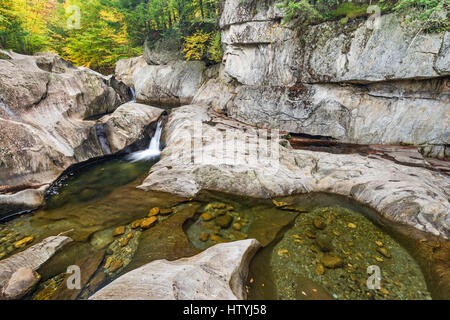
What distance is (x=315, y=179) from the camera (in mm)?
6980

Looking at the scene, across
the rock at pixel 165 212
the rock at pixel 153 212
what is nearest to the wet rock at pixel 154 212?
the rock at pixel 153 212

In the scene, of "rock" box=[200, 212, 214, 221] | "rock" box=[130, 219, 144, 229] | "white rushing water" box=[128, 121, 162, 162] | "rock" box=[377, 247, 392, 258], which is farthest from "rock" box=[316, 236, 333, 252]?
"white rushing water" box=[128, 121, 162, 162]

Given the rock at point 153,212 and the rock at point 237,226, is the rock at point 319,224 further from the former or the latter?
the rock at point 153,212

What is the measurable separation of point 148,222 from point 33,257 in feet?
7.64

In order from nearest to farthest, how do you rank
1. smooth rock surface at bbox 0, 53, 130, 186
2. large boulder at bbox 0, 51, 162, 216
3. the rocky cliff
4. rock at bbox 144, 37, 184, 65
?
large boulder at bbox 0, 51, 162, 216, smooth rock surface at bbox 0, 53, 130, 186, the rocky cliff, rock at bbox 144, 37, 184, 65

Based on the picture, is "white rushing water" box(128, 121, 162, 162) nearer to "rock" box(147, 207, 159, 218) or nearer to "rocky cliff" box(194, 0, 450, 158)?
"rock" box(147, 207, 159, 218)

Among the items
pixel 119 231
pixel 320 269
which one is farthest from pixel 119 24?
pixel 320 269

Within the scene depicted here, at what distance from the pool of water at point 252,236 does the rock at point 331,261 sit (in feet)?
0.06

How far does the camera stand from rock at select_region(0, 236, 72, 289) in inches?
139

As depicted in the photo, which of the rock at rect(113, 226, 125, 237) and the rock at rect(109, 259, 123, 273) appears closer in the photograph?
the rock at rect(109, 259, 123, 273)

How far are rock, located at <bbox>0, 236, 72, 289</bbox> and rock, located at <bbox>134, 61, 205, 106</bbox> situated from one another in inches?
592

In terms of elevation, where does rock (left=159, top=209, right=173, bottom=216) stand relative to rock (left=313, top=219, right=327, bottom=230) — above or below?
above

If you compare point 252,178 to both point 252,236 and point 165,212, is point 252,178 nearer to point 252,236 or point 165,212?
point 252,236
